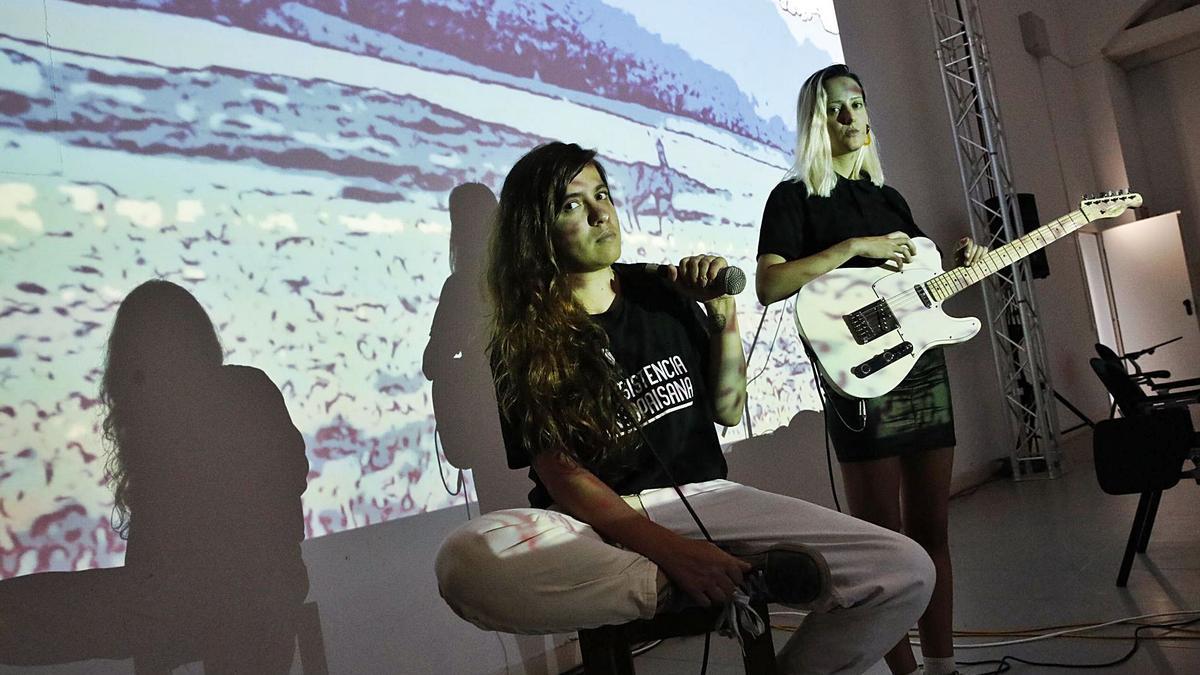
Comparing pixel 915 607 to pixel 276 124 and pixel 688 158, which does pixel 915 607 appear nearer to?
pixel 276 124

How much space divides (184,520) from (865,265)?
1.59 meters

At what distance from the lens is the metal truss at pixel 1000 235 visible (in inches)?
221

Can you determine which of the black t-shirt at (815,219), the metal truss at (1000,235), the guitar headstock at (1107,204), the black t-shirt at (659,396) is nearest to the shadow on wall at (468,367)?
the black t-shirt at (815,219)

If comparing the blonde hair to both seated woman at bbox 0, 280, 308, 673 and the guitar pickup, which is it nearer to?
the guitar pickup

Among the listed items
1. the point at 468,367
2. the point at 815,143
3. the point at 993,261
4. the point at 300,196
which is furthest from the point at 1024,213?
the point at 300,196

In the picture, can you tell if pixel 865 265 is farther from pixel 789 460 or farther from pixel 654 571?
pixel 789 460

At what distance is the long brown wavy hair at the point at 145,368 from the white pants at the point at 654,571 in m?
0.91

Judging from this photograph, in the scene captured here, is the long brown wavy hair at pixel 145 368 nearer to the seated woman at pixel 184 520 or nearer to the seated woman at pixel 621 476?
the seated woman at pixel 184 520

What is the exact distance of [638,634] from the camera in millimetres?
1341

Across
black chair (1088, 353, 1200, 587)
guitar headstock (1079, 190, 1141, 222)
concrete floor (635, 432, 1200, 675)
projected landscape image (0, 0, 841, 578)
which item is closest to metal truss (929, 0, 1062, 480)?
concrete floor (635, 432, 1200, 675)

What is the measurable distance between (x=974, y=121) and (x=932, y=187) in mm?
857

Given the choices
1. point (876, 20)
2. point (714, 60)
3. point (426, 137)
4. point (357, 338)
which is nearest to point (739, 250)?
point (714, 60)

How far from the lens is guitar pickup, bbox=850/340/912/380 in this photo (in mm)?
2021

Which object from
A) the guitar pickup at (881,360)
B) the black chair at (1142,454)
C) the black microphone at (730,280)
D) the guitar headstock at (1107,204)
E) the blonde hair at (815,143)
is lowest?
the black chair at (1142,454)
